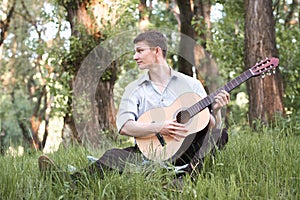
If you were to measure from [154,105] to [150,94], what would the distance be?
102mm

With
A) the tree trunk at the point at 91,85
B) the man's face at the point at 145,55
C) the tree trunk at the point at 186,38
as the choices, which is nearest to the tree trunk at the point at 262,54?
the tree trunk at the point at 91,85

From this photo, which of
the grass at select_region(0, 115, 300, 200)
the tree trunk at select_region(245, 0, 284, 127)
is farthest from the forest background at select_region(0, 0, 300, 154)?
the grass at select_region(0, 115, 300, 200)

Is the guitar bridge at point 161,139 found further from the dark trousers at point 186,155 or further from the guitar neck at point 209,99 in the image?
the guitar neck at point 209,99

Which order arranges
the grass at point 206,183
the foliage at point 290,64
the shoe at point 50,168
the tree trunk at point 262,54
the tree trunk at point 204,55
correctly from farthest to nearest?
the foliage at point 290,64 < the tree trunk at point 204,55 < the tree trunk at point 262,54 < the shoe at point 50,168 < the grass at point 206,183

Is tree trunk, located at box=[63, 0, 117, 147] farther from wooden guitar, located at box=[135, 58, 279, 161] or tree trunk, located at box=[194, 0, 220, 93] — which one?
wooden guitar, located at box=[135, 58, 279, 161]

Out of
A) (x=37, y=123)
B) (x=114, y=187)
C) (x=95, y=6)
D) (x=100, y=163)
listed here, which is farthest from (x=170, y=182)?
(x=37, y=123)

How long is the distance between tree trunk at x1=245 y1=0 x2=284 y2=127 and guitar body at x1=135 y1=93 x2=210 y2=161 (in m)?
2.49

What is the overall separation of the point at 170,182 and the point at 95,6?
4622 mm

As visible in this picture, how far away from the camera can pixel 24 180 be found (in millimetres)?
3172

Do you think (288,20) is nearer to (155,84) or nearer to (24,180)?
(155,84)

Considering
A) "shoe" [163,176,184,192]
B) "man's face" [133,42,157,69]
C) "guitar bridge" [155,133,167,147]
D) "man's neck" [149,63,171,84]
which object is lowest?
"shoe" [163,176,184,192]

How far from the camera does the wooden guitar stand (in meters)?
3.49

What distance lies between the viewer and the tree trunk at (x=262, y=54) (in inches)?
231

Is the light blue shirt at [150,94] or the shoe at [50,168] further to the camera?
the light blue shirt at [150,94]
